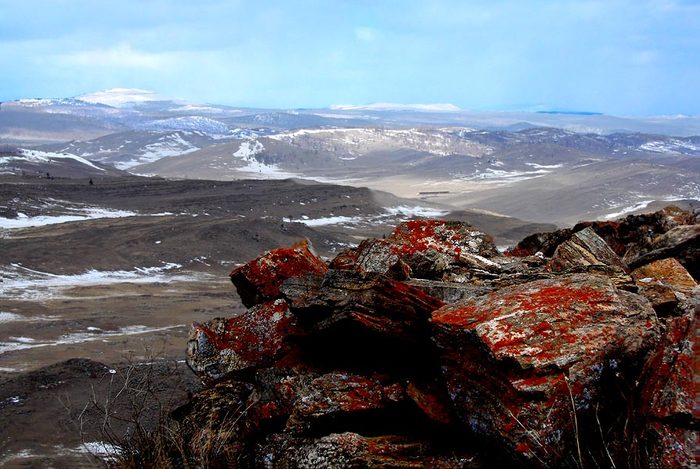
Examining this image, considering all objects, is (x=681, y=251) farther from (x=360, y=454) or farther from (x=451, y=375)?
(x=360, y=454)

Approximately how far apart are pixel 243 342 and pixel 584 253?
385 centimetres

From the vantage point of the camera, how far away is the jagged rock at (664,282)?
511cm

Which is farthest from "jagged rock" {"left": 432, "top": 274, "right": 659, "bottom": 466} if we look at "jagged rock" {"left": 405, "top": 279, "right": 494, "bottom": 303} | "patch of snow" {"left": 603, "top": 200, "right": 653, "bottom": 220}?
"patch of snow" {"left": 603, "top": 200, "right": 653, "bottom": 220}

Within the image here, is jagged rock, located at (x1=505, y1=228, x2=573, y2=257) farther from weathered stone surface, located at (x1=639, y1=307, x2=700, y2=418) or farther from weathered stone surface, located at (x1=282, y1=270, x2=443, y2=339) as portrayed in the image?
weathered stone surface, located at (x1=639, y1=307, x2=700, y2=418)

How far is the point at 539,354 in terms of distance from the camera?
389 centimetres

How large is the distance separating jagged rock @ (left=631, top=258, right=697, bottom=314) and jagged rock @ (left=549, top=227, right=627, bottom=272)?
0.30 metres

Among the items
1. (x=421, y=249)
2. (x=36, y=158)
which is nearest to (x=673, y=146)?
(x=36, y=158)

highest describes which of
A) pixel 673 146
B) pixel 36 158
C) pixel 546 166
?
pixel 673 146

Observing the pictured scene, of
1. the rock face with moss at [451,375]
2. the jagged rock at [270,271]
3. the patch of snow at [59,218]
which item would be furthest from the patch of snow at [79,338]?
the patch of snow at [59,218]

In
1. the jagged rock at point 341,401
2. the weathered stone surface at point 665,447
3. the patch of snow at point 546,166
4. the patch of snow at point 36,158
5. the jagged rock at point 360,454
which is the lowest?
the patch of snow at point 546,166

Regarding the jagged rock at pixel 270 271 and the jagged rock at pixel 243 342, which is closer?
the jagged rock at pixel 243 342

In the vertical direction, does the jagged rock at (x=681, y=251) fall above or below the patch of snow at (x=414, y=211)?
above

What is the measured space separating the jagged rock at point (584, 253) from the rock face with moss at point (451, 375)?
3.34 ft

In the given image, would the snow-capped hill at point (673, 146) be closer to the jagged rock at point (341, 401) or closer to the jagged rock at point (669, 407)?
the jagged rock at point (669, 407)
